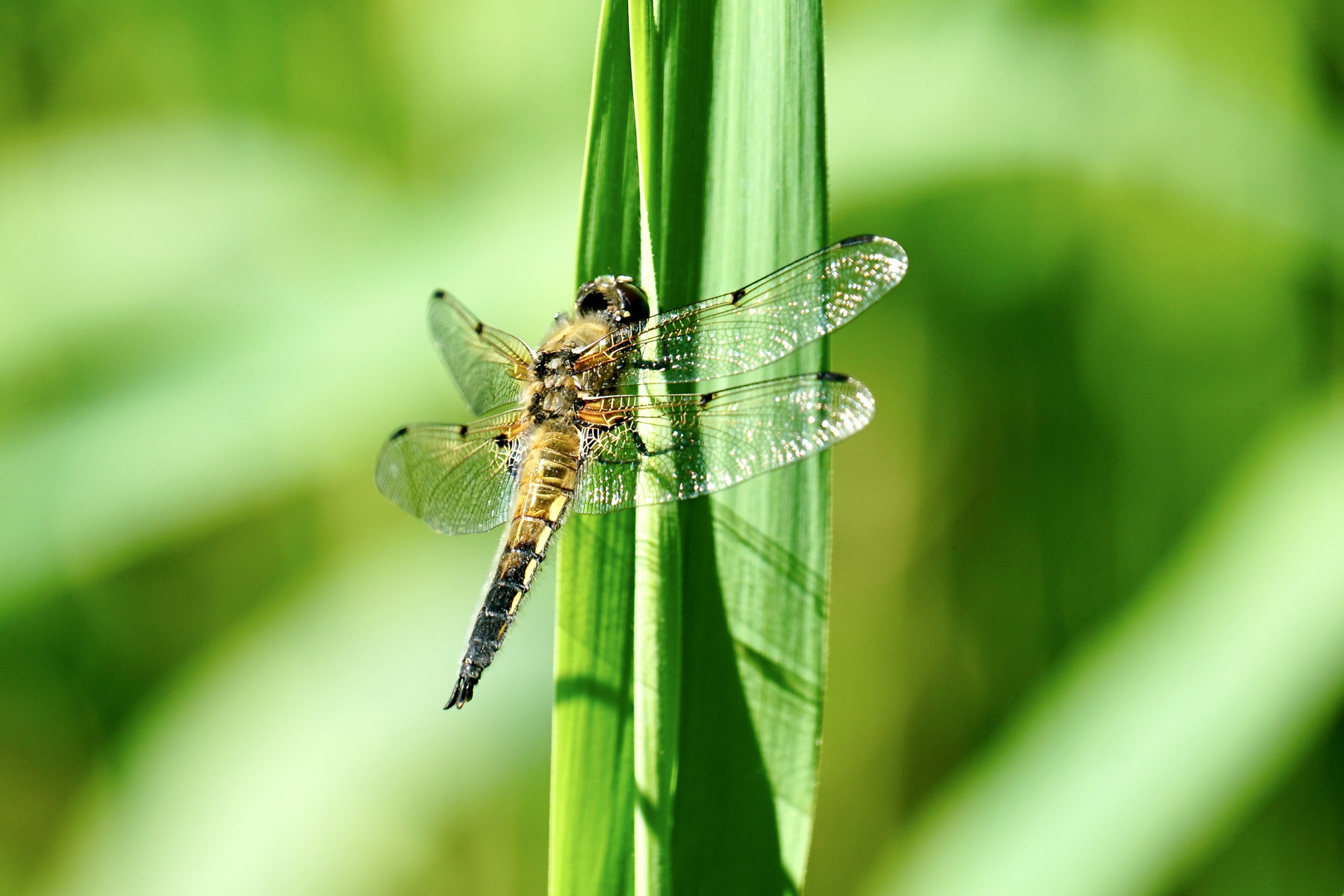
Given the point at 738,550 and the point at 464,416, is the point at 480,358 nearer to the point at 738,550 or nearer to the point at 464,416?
the point at 464,416

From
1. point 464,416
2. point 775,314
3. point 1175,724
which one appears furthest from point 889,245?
point 464,416

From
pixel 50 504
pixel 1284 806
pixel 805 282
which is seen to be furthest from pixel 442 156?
pixel 1284 806

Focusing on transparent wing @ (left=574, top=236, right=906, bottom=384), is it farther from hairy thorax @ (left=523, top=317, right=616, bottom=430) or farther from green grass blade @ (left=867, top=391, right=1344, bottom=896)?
green grass blade @ (left=867, top=391, right=1344, bottom=896)

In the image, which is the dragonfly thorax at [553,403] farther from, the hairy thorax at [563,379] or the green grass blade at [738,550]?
the green grass blade at [738,550]

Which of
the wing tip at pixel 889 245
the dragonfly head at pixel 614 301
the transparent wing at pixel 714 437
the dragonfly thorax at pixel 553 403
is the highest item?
the wing tip at pixel 889 245

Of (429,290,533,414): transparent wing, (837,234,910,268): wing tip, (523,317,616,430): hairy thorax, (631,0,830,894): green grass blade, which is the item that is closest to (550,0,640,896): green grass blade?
(631,0,830,894): green grass blade

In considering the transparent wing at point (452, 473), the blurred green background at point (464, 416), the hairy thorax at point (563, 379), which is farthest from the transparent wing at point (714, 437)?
the blurred green background at point (464, 416)

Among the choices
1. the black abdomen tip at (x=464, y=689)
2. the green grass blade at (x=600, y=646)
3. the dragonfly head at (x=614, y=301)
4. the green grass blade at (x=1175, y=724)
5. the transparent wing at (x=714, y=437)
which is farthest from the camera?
the green grass blade at (x=1175, y=724)
